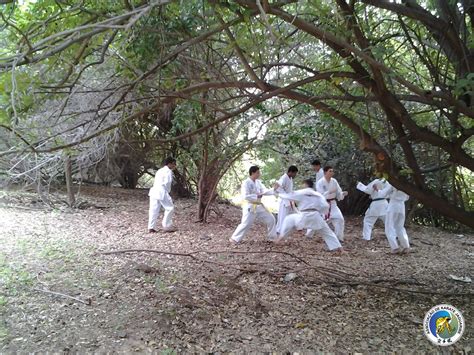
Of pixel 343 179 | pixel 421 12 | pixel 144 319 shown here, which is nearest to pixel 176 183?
pixel 343 179

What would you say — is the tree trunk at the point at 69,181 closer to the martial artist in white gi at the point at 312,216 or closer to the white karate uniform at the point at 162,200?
the white karate uniform at the point at 162,200

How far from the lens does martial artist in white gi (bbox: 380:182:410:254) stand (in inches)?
296

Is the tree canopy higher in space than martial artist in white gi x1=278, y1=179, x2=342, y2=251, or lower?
higher

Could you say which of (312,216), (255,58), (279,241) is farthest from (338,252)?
(255,58)

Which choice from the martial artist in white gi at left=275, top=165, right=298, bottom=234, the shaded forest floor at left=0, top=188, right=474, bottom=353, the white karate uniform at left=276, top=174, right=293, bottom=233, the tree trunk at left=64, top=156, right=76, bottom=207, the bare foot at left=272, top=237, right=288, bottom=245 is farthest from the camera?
the tree trunk at left=64, top=156, right=76, bottom=207

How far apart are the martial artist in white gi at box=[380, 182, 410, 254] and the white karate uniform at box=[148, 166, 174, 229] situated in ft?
14.4

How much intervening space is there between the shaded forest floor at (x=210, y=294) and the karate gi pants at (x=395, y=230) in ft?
1.07

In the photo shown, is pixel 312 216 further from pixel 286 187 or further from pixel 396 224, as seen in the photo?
pixel 396 224

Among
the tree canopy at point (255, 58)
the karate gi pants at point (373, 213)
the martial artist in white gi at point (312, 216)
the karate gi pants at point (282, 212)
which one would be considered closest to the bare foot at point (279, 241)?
the martial artist in white gi at point (312, 216)

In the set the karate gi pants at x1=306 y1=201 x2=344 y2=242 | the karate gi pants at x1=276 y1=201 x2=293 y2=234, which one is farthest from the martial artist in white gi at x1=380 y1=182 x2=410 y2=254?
the karate gi pants at x1=276 y1=201 x2=293 y2=234

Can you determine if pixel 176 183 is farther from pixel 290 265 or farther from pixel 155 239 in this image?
pixel 290 265

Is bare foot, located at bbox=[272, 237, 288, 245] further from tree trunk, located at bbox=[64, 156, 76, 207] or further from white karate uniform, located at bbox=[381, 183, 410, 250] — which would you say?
tree trunk, located at bbox=[64, 156, 76, 207]

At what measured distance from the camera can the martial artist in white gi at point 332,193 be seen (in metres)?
8.42

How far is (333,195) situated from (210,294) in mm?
4448
